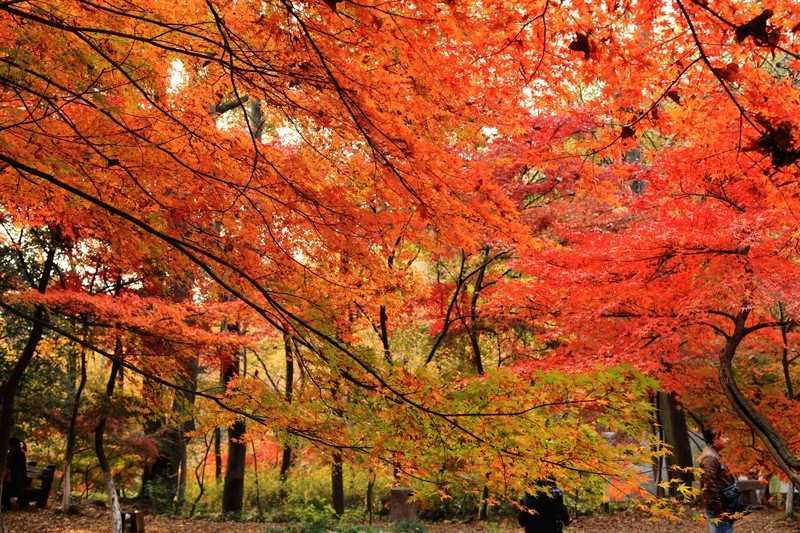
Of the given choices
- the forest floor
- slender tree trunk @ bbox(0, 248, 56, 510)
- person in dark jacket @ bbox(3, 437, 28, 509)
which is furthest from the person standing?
person in dark jacket @ bbox(3, 437, 28, 509)

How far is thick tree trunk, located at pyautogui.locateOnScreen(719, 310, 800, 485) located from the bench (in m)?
12.9

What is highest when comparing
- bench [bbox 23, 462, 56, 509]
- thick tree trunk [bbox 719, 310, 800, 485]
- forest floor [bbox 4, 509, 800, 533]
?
thick tree trunk [bbox 719, 310, 800, 485]

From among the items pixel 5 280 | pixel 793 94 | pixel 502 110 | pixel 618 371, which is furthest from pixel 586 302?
pixel 5 280

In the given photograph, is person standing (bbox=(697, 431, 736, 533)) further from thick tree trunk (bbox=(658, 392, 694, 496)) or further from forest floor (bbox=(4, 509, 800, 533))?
thick tree trunk (bbox=(658, 392, 694, 496))

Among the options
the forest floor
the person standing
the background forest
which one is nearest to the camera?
the background forest

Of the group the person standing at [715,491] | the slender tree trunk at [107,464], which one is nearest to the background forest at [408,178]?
the person standing at [715,491]

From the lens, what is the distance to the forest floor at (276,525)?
408 inches

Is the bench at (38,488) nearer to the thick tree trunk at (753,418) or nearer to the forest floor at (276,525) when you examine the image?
the forest floor at (276,525)

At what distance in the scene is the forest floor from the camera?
1035 centimetres

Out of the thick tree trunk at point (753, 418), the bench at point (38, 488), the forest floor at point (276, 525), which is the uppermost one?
the thick tree trunk at point (753, 418)

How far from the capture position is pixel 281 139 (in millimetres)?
9484

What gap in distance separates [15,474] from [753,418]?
12897 mm

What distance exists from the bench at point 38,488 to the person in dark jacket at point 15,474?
0.64 ft

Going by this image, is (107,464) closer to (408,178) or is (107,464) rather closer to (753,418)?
(408,178)
